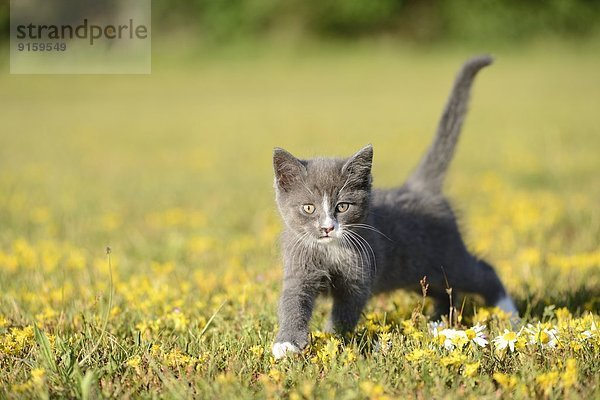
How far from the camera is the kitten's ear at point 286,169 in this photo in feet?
10.8

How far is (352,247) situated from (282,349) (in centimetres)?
74

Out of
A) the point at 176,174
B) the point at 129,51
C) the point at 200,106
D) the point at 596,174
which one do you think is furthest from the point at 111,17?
the point at 596,174

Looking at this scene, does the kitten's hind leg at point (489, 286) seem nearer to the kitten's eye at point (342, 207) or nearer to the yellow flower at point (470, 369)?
the kitten's eye at point (342, 207)

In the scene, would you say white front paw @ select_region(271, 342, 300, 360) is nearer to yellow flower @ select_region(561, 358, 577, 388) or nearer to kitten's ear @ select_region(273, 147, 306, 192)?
kitten's ear @ select_region(273, 147, 306, 192)

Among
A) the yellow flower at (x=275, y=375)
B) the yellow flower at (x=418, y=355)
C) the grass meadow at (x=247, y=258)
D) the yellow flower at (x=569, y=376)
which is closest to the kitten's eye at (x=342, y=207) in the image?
the grass meadow at (x=247, y=258)

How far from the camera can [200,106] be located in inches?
694

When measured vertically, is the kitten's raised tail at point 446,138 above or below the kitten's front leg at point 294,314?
above

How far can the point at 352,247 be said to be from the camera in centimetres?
328

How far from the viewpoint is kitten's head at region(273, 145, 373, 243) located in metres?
3.27

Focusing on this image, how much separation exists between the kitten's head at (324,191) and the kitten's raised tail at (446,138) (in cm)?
93

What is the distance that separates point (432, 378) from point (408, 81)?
1826cm

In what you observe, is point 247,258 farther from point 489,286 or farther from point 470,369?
point 470,369

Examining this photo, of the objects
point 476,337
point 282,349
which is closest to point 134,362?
point 282,349

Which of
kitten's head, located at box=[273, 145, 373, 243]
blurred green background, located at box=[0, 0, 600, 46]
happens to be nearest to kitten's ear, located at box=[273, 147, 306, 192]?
kitten's head, located at box=[273, 145, 373, 243]
